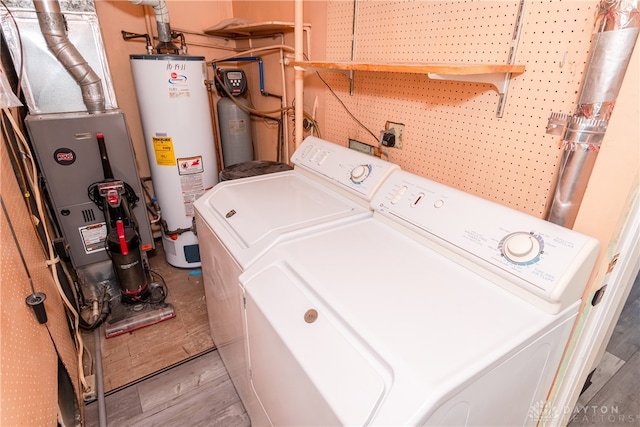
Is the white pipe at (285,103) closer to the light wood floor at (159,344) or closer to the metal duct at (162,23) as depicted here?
the metal duct at (162,23)

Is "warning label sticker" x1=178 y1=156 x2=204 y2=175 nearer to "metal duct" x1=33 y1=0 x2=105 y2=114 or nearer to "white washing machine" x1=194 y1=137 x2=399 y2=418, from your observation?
"metal duct" x1=33 y1=0 x2=105 y2=114

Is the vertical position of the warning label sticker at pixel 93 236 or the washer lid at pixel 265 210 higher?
the washer lid at pixel 265 210

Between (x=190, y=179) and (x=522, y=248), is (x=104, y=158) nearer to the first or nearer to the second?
(x=190, y=179)

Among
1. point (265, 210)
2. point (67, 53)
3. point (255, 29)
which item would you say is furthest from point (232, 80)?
point (265, 210)

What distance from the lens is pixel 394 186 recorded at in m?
1.30

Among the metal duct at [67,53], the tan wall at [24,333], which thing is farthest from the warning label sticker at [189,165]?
the tan wall at [24,333]

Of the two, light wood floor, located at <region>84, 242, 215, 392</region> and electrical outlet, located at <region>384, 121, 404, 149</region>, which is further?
light wood floor, located at <region>84, 242, 215, 392</region>

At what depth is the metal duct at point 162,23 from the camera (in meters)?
2.07

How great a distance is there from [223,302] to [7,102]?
1.05 m

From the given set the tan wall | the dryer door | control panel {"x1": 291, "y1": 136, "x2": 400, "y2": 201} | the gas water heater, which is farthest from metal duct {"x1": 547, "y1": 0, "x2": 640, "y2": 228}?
the gas water heater

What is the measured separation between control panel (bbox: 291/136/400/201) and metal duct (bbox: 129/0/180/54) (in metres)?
1.21

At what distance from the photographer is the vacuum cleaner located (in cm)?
193

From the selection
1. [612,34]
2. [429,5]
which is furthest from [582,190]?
[429,5]

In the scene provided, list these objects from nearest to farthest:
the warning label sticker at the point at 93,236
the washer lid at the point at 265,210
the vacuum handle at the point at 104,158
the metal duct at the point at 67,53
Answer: the washer lid at the point at 265,210 → the metal duct at the point at 67,53 → the vacuum handle at the point at 104,158 → the warning label sticker at the point at 93,236
